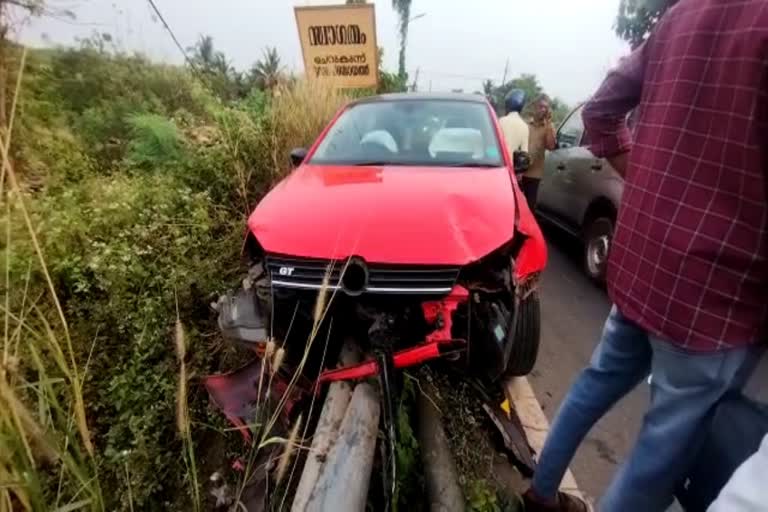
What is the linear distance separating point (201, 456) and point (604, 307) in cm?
312

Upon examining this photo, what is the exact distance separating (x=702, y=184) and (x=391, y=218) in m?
1.30

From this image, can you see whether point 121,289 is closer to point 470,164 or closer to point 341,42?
point 470,164

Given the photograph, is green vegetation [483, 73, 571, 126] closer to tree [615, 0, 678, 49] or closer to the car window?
tree [615, 0, 678, 49]

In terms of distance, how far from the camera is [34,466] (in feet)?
3.37

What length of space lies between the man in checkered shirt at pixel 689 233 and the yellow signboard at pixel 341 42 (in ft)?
22.4

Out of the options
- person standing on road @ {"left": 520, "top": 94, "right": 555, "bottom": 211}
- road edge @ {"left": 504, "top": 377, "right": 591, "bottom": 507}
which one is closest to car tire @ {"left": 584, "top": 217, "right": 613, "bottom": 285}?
person standing on road @ {"left": 520, "top": 94, "right": 555, "bottom": 211}

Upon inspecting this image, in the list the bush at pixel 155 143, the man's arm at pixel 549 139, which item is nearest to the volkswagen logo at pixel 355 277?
the bush at pixel 155 143

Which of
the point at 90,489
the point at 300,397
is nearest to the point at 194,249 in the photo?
the point at 300,397

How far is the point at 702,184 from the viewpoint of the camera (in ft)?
3.97

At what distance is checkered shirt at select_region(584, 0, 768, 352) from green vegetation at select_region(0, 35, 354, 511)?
1.28 m

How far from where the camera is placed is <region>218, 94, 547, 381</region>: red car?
206cm

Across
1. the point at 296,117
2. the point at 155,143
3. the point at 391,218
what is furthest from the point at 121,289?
the point at 296,117

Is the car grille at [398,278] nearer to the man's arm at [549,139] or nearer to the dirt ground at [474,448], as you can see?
the dirt ground at [474,448]

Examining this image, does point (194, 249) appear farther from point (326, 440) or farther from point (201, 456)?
point (326, 440)
